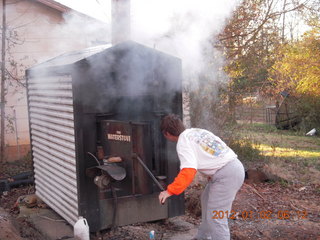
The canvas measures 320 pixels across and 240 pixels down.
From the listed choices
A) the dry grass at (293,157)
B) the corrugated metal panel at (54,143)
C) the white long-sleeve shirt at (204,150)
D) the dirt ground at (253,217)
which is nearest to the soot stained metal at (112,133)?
the corrugated metal panel at (54,143)

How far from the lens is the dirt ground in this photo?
4336mm

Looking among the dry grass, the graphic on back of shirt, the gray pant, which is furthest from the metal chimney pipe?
the dry grass

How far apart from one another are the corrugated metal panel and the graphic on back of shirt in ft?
4.77

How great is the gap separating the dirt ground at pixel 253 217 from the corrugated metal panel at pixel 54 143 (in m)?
0.47

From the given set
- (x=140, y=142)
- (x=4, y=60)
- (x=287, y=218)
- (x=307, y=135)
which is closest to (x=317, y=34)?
(x=307, y=135)

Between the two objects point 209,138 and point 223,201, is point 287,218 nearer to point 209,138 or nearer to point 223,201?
point 223,201

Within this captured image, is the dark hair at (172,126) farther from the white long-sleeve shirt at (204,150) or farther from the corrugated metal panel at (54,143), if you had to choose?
the corrugated metal panel at (54,143)

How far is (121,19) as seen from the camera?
5.70 meters

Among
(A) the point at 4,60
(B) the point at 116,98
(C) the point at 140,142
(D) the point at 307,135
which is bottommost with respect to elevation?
(D) the point at 307,135

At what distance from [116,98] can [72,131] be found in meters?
0.63

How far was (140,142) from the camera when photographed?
3.73 m

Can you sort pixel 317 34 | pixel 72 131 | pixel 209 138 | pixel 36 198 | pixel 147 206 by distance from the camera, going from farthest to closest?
pixel 317 34
pixel 36 198
pixel 147 206
pixel 72 131
pixel 209 138
